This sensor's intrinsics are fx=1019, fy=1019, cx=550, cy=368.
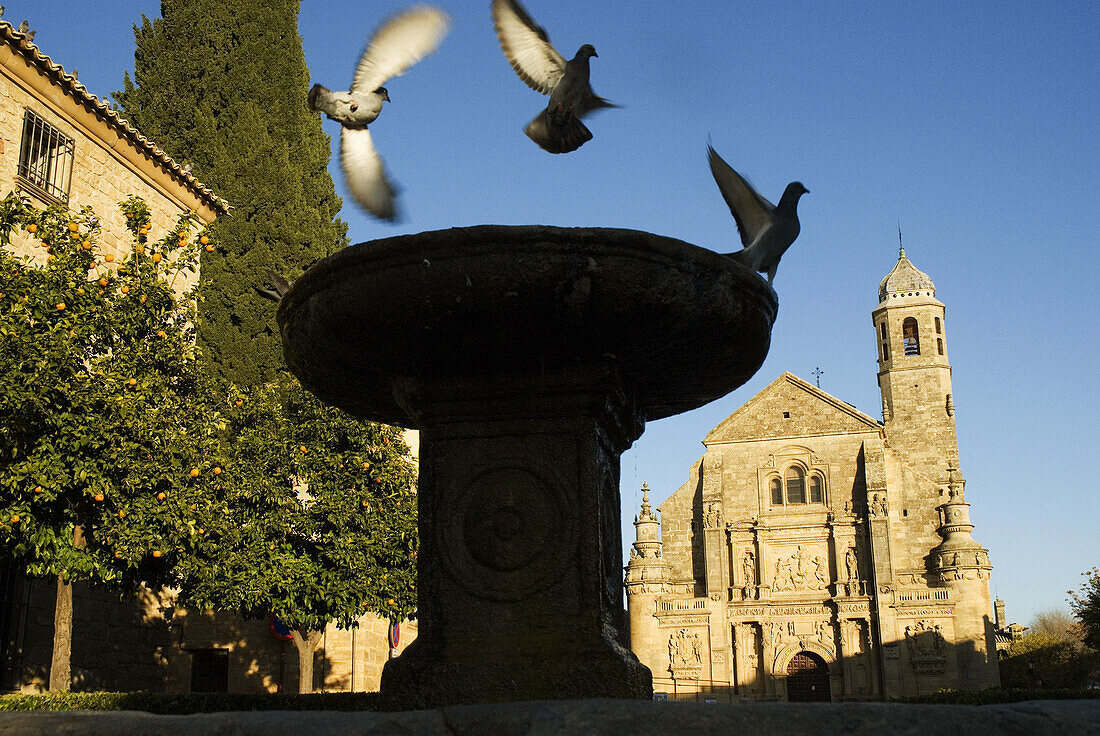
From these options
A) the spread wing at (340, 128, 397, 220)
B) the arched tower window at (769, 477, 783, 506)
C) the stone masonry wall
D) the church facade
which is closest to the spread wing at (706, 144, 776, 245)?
the spread wing at (340, 128, 397, 220)

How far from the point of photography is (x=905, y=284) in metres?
42.5

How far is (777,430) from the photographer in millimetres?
37719

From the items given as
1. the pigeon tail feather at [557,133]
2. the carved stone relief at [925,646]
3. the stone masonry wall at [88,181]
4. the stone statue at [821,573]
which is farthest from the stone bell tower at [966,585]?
the pigeon tail feather at [557,133]

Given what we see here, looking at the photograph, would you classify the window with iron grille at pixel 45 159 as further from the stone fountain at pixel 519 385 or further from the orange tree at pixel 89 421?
the stone fountain at pixel 519 385

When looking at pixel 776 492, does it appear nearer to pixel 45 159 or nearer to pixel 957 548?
pixel 957 548

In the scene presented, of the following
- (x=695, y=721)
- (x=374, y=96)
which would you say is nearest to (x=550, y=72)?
(x=374, y=96)

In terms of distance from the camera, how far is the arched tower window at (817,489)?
121 ft

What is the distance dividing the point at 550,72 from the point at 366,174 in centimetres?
100

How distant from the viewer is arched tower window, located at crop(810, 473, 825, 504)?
36750mm

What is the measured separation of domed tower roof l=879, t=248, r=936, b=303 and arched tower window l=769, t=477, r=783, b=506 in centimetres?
1039

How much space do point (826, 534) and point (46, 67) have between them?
2979 centimetres

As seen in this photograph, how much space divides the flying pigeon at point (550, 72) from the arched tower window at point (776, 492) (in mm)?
33850

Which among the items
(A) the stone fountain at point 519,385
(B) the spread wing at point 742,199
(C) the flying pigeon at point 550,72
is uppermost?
(C) the flying pigeon at point 550,72

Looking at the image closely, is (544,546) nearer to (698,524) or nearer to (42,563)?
(42,563)
